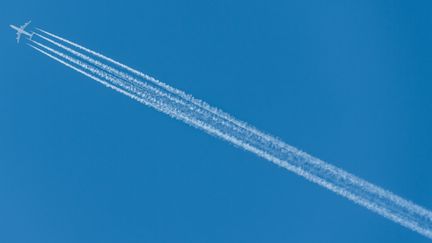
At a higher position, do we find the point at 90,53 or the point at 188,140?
the point at 90,53

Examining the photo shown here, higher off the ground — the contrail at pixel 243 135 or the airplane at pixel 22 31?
the airplane at pixel 22 31

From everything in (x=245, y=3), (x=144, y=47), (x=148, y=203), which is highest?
(x=245, y=3)

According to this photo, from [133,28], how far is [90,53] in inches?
37.9

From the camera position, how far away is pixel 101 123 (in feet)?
26.8

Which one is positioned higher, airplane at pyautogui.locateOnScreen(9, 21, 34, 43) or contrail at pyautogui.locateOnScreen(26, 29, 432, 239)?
airplane at pyautogui.locateOnScreen(9, 21, 34, 43)

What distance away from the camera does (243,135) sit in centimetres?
755

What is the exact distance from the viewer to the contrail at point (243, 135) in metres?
7.19

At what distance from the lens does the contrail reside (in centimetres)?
719

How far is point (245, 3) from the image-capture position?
810cm

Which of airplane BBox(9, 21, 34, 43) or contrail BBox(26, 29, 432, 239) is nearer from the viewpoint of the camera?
contrail BBox(26, 29, 432, 239)

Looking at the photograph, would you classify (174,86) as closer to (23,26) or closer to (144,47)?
(144,47)

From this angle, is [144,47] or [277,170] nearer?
[277,170]

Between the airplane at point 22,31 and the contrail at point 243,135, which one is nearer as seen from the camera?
the contrail at point 243,135

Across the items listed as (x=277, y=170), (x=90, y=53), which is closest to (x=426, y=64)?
(x=277, y=170)
